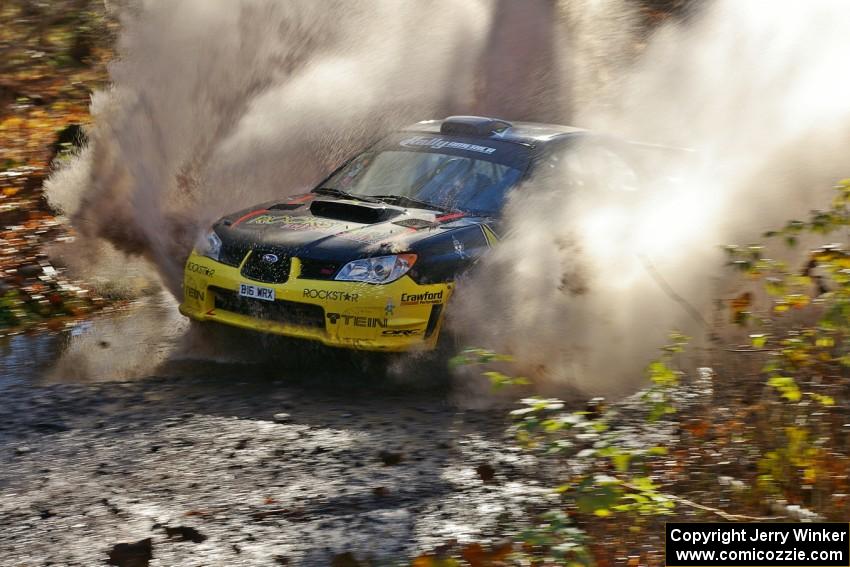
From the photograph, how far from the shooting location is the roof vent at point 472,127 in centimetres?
791

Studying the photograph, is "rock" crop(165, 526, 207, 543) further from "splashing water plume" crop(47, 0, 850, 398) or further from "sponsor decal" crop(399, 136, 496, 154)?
"sponsor decal" crop(399, 136, 496, 154)

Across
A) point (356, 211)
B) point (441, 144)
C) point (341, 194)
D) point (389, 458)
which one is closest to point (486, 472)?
point (389, 458)

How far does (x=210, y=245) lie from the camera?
7.15 meters

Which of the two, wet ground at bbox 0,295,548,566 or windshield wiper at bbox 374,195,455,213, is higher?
windshield wiper at bbox 374,195,455,213

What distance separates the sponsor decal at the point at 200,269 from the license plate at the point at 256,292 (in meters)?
0.29

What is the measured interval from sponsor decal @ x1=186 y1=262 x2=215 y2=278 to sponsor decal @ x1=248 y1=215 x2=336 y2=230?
416 millimetres

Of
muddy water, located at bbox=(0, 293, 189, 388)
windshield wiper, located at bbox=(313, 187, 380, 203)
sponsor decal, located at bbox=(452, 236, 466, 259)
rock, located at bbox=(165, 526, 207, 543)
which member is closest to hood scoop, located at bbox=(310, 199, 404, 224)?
windshield wiper, located at bbox=(313, 187, 380, 203)

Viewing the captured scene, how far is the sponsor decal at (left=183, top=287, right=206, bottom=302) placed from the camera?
698 cm

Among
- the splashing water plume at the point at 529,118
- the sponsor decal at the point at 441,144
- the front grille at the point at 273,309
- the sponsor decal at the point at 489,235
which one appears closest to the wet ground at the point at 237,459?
the front grille at the point at 273,309

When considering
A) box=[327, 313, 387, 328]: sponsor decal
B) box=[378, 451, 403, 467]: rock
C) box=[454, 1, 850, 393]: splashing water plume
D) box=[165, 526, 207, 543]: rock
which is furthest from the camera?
box=[454, 1, 850, 393]: splashing water plume

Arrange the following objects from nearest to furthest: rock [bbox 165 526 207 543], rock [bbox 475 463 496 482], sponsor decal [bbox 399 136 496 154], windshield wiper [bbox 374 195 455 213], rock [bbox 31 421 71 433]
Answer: rock [bbox 165 526 207 543] < rock [bbox 475 463 496 482] < rock [bbox 31 421 71 433] < windshield wiper [bbox 374 195 455 213] < sponsor decal [bbox 399 136 496 154]

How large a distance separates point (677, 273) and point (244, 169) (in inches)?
137

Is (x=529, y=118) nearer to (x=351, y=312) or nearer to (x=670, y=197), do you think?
(x=670, y=197)

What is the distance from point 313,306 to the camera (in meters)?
6.51
